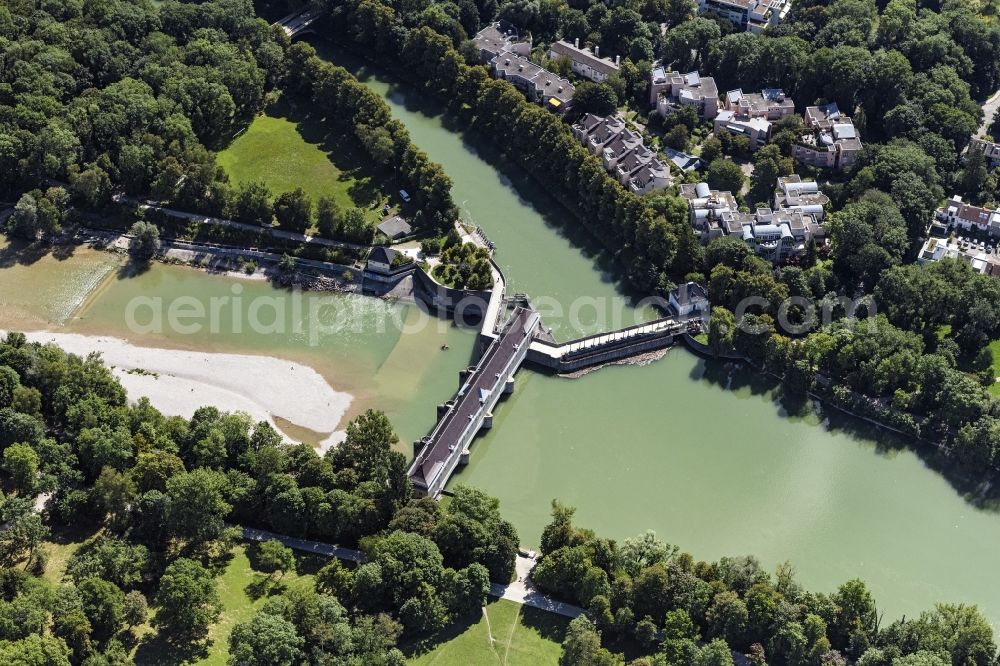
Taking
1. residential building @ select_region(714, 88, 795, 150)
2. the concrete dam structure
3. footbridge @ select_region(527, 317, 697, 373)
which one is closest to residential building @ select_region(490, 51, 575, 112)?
residential building @ select_region(714, 88, 795, 150)

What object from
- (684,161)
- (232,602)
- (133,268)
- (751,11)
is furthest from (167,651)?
(751,11)

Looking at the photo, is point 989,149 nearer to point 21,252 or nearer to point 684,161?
point 684,161

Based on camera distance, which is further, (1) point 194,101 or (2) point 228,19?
(2) point 228,19

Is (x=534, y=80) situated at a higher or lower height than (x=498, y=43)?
lower

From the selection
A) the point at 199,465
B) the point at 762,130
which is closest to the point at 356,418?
the point at 199,465

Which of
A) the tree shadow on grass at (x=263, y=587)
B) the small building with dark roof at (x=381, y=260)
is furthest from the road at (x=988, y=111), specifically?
the tree shadow on grass at (x=263, y=587)

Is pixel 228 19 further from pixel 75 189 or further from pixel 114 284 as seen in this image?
pixel 114 284
